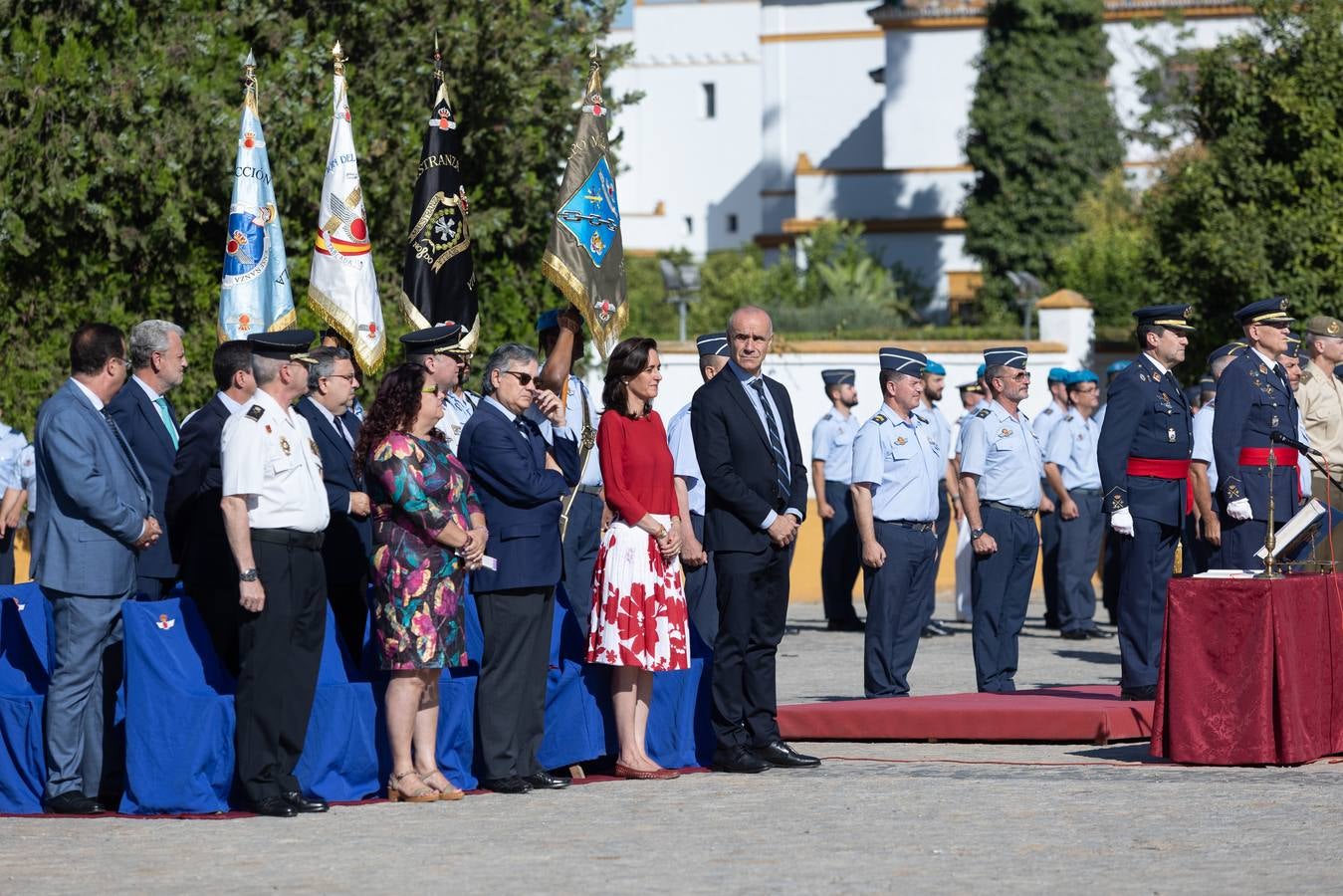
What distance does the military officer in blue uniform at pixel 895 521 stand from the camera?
12680mm

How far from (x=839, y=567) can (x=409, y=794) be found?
9.88 metres

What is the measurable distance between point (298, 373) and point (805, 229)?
47.7m

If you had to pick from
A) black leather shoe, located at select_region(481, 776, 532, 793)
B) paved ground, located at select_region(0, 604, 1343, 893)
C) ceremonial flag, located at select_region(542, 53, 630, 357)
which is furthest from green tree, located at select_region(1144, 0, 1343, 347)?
black leather shoe, located at select_region(481, 776, 532, 793)

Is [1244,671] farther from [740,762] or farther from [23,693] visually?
[23,693]

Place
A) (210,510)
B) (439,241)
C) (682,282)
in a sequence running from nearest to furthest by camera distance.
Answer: (210,510) → (439,241) → (682,282)

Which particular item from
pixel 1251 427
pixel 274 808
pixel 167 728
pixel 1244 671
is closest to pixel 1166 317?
pixel 1251 427

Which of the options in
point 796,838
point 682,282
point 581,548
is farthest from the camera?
point 682,282

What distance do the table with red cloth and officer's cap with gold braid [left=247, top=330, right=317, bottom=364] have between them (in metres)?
3.90

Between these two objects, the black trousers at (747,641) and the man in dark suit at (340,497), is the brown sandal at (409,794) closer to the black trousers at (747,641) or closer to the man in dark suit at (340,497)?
the man in dark suit at (340,497)

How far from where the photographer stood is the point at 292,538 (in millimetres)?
9344

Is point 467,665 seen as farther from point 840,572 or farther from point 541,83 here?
point 541,83

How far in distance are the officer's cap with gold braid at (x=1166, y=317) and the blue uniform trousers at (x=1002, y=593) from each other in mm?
1588

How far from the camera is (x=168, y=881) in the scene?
7875mm

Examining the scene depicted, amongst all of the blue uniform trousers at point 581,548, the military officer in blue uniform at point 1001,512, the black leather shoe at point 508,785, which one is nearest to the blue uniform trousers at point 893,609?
the military officer in blue uniform at point 1001,512
